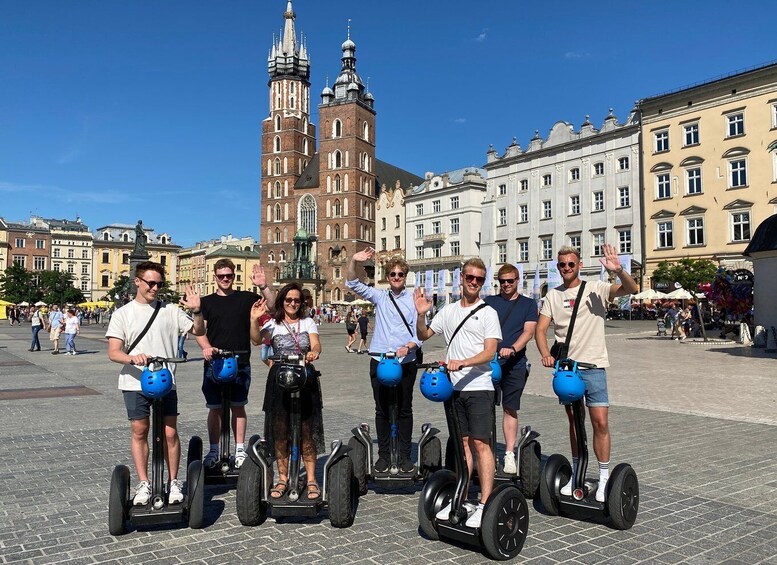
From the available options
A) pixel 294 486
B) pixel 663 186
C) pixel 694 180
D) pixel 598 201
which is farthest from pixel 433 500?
pixel 598 201

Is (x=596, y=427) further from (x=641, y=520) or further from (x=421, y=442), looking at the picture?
(x=421, y=442)

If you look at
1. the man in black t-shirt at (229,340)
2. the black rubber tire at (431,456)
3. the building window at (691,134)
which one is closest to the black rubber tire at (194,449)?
the man in black t-shirt at (229,340)

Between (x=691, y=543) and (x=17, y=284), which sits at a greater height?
(x=17, y=284)

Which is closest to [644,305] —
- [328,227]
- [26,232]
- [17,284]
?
[328,227]

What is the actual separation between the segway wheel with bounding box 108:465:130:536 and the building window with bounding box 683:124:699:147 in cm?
4918

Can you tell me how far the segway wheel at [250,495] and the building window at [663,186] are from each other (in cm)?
4870

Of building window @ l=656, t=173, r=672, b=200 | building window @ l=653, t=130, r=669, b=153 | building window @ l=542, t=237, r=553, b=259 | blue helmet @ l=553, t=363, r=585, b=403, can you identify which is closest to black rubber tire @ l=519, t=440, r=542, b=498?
blue helmet @ l=553, t=363, r=585, b=403

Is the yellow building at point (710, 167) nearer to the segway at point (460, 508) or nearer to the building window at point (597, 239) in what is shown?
the building window at point (597, 239)

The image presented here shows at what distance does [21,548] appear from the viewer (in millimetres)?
4398

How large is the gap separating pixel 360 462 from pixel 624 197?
49794 millimetres

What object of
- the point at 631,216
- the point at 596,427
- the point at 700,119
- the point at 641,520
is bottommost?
→ the point at 641,520

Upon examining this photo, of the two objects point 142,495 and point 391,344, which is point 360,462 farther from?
point 142,495

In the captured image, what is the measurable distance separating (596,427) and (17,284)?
99798 millimetres

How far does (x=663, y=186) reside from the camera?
4856 cm
